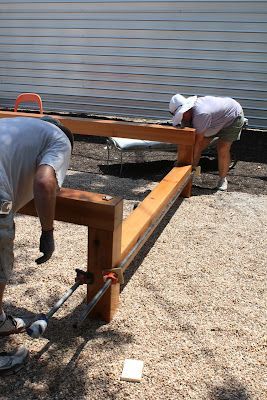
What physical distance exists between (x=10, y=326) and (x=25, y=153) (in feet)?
3.60

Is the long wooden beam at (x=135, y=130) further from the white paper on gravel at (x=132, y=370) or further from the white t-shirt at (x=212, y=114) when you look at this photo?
the white paper on gravel at (x=132, y=370)

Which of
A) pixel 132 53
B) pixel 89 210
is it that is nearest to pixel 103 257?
pixel 89 210

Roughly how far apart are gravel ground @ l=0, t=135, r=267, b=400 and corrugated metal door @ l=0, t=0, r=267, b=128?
14.6 feet

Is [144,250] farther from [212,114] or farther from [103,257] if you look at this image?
[212,114]

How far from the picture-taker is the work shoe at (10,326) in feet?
8.66

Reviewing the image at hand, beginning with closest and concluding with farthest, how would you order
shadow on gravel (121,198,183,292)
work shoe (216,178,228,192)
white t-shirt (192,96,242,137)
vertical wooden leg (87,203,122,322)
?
vertical wooden leg (87,203,122,322) < shadow on gravel (121,198,183,292) < white t-shirt (192,96,242,137) < work shoe (216,178,228,192)

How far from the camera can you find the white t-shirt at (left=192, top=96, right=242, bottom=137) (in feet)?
16.8

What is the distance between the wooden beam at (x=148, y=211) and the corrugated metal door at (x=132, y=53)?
14.3 feet

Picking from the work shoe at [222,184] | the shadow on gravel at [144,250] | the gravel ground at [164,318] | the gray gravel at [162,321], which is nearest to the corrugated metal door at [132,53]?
the work shoe at [222,184]

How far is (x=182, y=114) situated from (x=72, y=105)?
5013 millimetres

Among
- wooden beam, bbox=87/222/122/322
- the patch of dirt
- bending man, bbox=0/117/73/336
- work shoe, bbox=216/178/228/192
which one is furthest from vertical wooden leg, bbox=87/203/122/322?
work shoe, bbox=216/178/228/192

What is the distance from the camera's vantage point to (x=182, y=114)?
16.7ft

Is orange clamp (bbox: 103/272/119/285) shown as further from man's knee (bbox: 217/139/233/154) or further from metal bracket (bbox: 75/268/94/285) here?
man's knee (bbox: 217/139/233/154)

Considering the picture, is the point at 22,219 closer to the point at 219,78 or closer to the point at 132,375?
the point at 132,375
